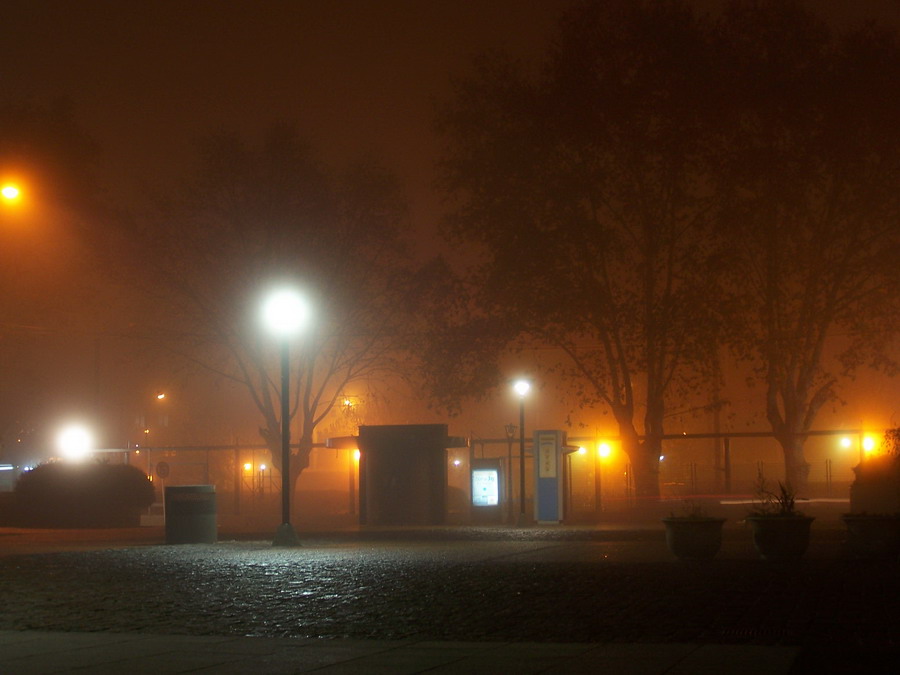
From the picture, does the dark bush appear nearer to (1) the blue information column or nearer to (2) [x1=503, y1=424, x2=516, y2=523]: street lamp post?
(2) [x1=503, y1=424, x2=516, y2=523]: street lamp post

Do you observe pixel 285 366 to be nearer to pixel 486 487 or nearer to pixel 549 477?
pixel 549 477

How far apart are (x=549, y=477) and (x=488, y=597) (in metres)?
20.8

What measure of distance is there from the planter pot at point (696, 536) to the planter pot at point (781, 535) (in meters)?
0.56

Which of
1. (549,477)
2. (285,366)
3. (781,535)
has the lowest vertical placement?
(781,535)

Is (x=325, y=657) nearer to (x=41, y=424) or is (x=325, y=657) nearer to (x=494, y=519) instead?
(x=494, y=519)

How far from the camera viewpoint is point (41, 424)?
49312 mm

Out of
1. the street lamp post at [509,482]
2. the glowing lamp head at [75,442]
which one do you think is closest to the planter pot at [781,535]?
the street lamp post at [509,482]

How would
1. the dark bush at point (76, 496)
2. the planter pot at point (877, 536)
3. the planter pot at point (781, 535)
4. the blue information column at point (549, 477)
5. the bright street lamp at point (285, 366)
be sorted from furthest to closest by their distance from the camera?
the dark bush at point (76, 496)
the blue information column at point (549, 477)
the bright street lamp at point (285, 366)
the planter pot at point (781, 535)
the planter pot at point (877, 536)

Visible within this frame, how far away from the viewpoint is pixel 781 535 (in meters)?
16.9

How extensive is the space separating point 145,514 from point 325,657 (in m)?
35.8

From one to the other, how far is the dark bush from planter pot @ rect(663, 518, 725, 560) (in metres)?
23.5

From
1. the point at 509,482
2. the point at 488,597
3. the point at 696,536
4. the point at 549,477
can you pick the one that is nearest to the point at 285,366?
the point at 549,477

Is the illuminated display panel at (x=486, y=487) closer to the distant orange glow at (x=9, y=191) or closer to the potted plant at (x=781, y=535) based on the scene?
the distant orange glow at (x=9, y=191)

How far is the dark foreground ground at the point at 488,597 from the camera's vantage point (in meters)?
10.3
